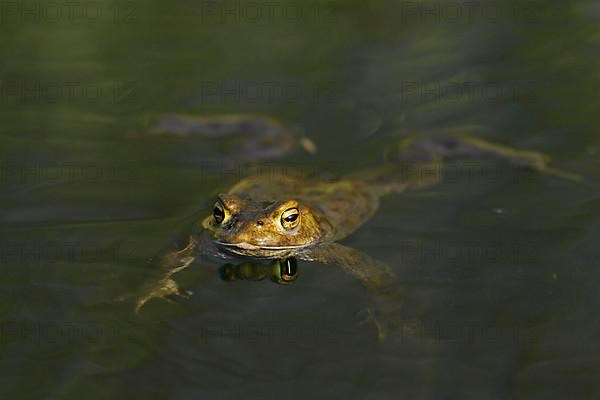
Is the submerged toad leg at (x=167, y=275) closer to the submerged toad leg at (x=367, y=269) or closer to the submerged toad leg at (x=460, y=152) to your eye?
the submerged toad leg at (x=367, y=269)

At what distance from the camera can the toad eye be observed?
579 cm

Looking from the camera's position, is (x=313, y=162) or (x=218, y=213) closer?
(x=218, y=213)

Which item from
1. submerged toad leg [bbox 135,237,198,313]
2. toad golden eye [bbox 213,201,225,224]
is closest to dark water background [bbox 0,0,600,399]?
submerged toad leg [bbox 135,237,198,313]

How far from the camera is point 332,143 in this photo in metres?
8.26

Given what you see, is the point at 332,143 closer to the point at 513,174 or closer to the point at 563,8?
the point at 513,174

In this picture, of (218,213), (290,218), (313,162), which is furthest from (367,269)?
(313,162)

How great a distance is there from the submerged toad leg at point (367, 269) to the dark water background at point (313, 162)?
9cm

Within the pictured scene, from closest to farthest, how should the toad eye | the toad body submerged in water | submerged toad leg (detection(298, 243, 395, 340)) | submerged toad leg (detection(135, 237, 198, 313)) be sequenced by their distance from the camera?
submerged toad leg (detection(298, 243, 395, 340))
submerged toad leg (detection(135, 237, 198, 313))
the toad body submerged in water
the toad eye

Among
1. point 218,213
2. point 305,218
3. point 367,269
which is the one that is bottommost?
point 367,269

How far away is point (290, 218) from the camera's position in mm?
5824

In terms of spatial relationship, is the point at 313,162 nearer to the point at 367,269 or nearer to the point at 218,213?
the point at 218,213

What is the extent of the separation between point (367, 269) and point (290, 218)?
633 millimetres

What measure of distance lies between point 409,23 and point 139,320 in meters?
7.37

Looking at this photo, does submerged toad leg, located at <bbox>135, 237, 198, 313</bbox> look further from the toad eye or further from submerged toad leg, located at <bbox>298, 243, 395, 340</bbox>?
submerged toad leg, located at <bbox>298, 243, 395, 340</bbox>
